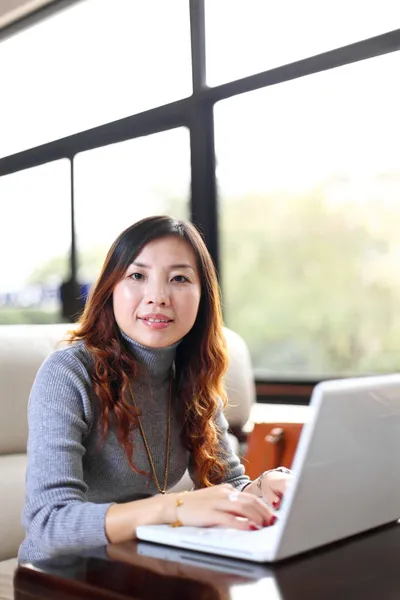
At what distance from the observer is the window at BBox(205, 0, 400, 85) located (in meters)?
2.70

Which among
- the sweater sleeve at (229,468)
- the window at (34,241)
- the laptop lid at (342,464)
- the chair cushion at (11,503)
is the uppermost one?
the window at (34,241)

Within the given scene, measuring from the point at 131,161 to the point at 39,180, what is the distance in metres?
0.77

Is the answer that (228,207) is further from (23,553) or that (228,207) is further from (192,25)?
(23,553)

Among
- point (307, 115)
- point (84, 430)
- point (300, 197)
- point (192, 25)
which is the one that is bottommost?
point (84, 430)

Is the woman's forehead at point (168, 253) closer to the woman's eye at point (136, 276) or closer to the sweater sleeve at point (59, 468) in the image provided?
the woman's eye at point (136, 276)

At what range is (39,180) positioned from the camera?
4.15 metres

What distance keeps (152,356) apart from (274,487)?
34 cm

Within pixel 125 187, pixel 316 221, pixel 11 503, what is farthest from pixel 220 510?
pixel 125 187

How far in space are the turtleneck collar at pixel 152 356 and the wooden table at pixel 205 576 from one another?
0.50 meters

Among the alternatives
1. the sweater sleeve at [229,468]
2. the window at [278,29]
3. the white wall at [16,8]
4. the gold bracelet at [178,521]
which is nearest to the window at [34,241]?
the white wall at [16,8]

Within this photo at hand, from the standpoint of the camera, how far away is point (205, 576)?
85cm

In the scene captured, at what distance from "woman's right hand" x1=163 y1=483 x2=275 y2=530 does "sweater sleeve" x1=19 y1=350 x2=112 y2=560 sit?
13cm

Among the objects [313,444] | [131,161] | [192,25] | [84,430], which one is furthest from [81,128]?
[313,444]

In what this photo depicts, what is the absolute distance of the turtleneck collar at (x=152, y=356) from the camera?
1.43 meters
